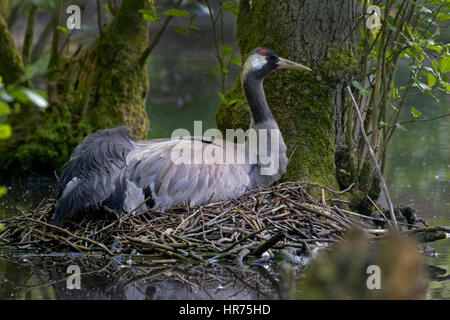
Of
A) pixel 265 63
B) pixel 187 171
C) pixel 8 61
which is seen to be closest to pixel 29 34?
pixel 8 61

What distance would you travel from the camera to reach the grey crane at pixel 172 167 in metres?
6.40

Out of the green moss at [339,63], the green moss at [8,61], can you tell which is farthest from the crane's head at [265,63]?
the green moss at [8,61]

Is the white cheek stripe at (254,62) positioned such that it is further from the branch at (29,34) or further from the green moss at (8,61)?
the branch at (29,34)

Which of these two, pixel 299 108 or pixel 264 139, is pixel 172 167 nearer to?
pixel 264 139

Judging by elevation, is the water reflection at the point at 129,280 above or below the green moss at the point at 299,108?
below

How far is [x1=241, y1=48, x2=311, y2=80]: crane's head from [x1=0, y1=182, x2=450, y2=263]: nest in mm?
1317

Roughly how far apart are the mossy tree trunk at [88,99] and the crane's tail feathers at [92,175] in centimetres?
337

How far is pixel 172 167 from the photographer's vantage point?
6.81 metres

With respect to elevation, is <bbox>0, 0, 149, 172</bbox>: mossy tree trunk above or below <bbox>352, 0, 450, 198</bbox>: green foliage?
below

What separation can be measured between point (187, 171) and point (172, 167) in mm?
155

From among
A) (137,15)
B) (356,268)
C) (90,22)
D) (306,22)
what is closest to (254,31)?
(306,22)

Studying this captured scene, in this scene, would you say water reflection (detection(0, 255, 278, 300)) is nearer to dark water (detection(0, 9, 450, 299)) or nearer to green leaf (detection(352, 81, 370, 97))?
dark water (detection(0, 9, 450, 299))

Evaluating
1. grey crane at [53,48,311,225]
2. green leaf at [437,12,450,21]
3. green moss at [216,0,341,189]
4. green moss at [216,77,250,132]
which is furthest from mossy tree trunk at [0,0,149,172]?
green leaf at [437,12,450,21]

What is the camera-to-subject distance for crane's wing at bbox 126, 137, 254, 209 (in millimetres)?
6699
